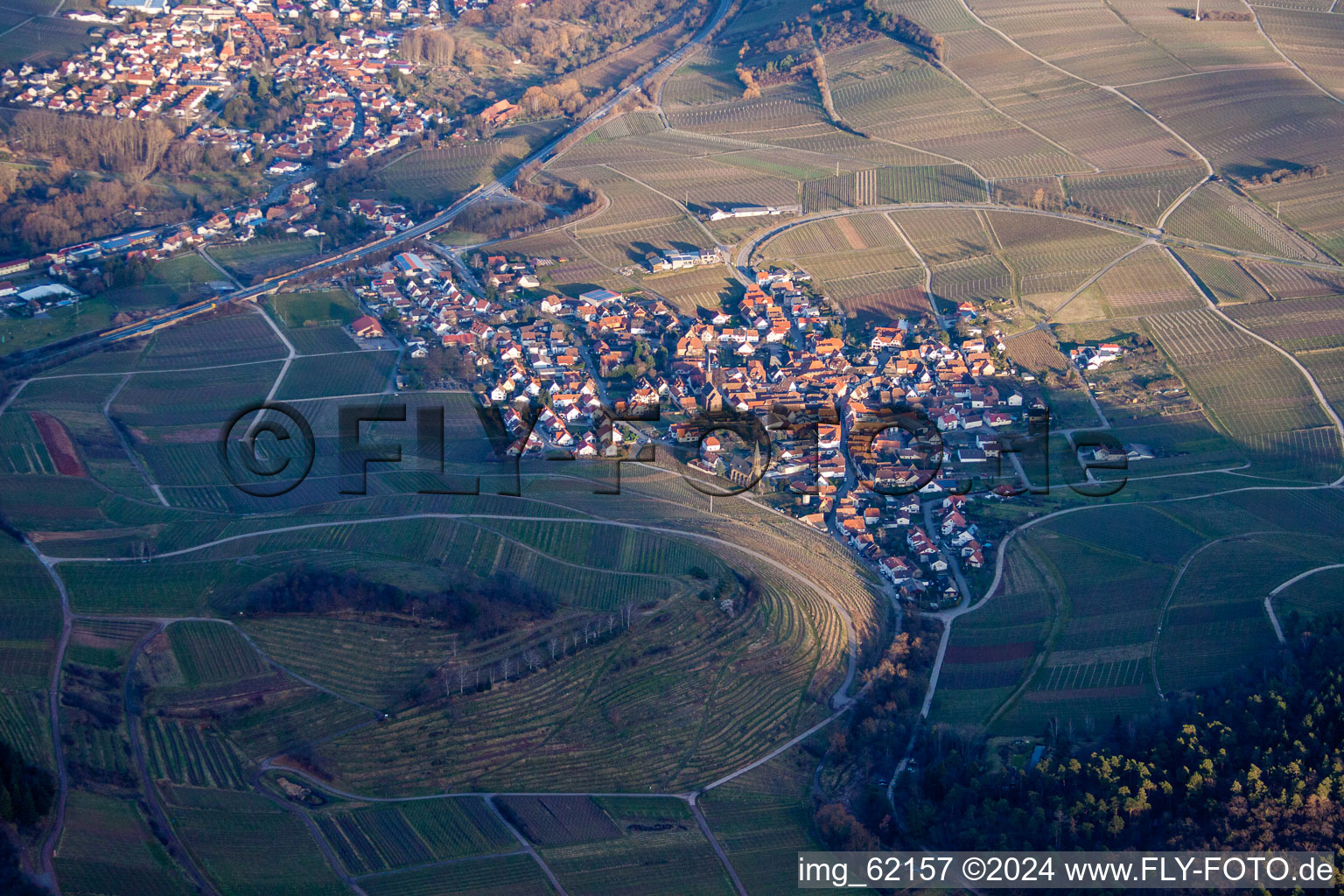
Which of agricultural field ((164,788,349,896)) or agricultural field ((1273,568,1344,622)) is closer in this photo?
agricultural field ((164,788,349,896))

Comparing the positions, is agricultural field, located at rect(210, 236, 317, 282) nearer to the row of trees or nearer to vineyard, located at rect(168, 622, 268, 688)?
vineyard, located at rect(168, 622, 268, 688)

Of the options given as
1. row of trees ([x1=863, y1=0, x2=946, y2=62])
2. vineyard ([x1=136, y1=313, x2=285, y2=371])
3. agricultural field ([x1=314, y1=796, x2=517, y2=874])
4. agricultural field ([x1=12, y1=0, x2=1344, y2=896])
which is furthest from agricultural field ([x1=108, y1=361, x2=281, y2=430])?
row of trees ([x1=863, y1=0, x2=946, y2=62])

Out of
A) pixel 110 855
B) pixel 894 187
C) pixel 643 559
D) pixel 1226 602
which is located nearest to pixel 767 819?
pixel 643 559

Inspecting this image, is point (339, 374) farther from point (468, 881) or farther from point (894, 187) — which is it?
point (894, 187)

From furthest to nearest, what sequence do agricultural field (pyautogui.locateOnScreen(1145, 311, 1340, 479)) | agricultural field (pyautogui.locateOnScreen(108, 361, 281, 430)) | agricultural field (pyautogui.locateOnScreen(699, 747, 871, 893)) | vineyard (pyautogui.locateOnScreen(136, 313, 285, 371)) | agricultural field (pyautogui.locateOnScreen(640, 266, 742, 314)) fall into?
1. agricultural field (pyautogui.locateOnScreen(640, 266, 742, 314))
2. vineyard (pyautogui.locateOnScreen(136, 313, 285, 371))
3. agricultural field (pyautogui.locateOnScreen(108, 361, 281, 430))
4. agricultural field (pyautogui.locateOnScreen(1145, 311, 1340, 479))
5. agricultural field (pyautogui.locateOnScreen(699, 747, 871, 893))

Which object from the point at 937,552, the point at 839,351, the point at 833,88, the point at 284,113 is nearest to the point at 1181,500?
the point at 937,552

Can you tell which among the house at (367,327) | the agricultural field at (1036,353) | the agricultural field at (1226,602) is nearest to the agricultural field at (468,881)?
the agricultural field at (1226,602)

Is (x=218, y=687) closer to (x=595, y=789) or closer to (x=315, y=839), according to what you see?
(x=315, y=839)
